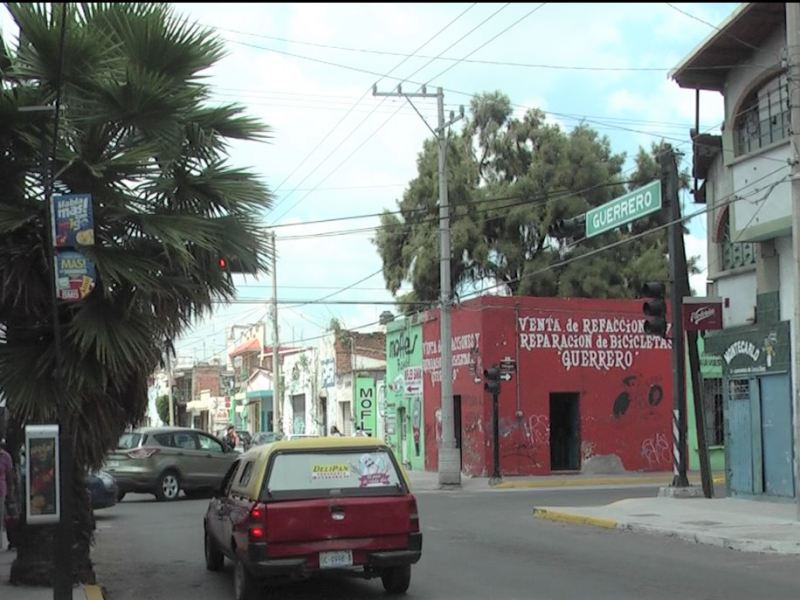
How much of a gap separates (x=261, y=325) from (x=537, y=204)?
→ 83.7ft

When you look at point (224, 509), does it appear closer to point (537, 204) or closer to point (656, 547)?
point (656, 547)

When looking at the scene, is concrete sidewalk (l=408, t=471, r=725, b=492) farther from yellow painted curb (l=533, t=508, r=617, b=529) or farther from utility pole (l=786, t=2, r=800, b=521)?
utility pole (l=786, t=2, r=800, b=521)

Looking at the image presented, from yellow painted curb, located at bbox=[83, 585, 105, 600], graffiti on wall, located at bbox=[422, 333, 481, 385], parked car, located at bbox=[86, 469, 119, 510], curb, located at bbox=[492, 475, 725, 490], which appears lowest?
curb, located at bbox=[492, 475, 725, 490]

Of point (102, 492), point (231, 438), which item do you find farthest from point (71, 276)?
point (231, 438)

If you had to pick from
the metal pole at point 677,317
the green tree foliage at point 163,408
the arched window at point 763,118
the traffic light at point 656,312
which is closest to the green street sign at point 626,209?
the metal pole at point 677,317

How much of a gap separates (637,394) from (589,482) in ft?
15.7

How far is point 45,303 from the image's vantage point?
10.1 m

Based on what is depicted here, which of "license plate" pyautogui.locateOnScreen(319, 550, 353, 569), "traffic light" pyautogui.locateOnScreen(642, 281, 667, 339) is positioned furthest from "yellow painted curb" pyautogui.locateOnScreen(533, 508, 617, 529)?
"license plate" pyautogui.locateOnScreen(319, 550, 353, 569)

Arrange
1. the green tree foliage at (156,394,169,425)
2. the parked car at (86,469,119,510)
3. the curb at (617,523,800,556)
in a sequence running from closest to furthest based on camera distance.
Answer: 1. the curb at (617,523,800,556)
2. the parked car at (86,469,119,510)
3. the green tree foliage at (156,394,169,425)

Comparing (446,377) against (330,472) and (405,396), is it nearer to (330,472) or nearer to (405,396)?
(405,396)

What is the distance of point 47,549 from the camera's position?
34.7ft

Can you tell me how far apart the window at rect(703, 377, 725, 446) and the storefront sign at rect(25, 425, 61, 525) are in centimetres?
2859

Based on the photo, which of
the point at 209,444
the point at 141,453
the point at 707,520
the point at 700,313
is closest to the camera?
the point at 707,520

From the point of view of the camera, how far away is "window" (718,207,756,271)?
66.2ft
